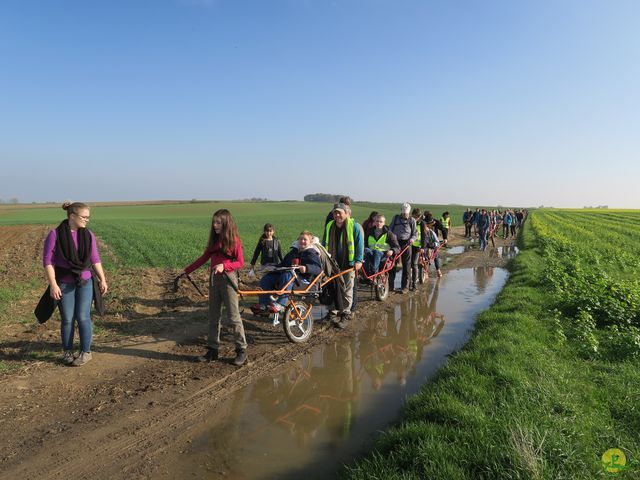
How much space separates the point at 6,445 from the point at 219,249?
2862 mm

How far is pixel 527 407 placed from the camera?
371cm

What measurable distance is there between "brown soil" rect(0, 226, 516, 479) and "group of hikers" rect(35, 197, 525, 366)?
38 centimetres

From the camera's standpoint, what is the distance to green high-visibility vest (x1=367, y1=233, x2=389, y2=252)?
9133 millimetres

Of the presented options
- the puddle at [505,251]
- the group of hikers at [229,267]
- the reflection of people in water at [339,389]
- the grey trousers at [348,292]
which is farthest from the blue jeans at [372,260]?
the puddle at [505,251]

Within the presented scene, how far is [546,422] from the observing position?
11.0 ft

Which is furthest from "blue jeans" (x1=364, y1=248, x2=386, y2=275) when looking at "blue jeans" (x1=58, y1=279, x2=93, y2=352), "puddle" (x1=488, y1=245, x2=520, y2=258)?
"puddle" (x1=488, y1=245, x2=520, y2=258)

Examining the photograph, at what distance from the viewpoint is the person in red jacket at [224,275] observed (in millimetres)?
5207

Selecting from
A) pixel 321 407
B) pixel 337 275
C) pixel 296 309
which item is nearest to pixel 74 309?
pixel 296 309

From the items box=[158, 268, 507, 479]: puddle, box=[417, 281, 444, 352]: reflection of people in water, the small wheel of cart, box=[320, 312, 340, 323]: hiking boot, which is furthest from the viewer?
box=[320, 312, 340, 323]: hiking boot

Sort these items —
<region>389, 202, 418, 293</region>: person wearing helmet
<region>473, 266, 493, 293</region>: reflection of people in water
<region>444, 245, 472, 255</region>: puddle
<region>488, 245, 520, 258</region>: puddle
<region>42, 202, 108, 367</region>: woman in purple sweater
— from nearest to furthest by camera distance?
<region>42, 202, 108, 367</region>: woman in purple sweater → <region>389, 202, 418, 293</region>: person wearing helmet → <region>473, 266, 493, 293</region>: reflection of people in water → <region>488, 245, 520, 258</region>: puddle → <region>444, 245, 472, 255</region>: puddle

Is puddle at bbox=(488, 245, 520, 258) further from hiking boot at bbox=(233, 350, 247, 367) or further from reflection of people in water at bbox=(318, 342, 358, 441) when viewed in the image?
hiking boot at bbox=(233, 350, 247, 367)

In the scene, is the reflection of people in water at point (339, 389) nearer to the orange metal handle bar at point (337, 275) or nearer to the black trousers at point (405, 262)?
the orange metal handle bar at point (337, 275)

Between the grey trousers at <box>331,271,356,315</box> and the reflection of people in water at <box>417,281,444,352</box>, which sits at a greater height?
the grey trousers at <box>331,271,356,315</box>

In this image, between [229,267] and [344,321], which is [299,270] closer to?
Answer: [344,321]
